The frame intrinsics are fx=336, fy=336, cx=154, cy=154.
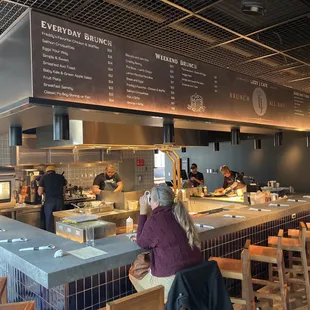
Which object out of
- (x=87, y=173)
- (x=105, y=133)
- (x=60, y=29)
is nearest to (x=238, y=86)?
(x=105, y=133)

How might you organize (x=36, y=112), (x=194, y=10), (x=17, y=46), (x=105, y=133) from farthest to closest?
1. (x=105, y=133)
2. (x=194, y=10)
3. (x=36, y=112)
4. (x=17, y=46)

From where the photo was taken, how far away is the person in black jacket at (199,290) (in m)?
2.07

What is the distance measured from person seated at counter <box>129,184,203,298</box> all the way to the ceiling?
1.52m

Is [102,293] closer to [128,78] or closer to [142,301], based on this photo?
[142,301]

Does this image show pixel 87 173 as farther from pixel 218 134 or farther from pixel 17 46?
pixel 17 46

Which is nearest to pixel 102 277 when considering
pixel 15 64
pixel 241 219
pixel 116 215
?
pixel 15 64

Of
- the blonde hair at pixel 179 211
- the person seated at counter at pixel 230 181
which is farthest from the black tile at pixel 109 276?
the person seated at counter at pixel 230 181

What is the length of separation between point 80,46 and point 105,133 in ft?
6.89

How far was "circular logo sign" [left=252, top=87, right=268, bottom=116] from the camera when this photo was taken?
12.8ft

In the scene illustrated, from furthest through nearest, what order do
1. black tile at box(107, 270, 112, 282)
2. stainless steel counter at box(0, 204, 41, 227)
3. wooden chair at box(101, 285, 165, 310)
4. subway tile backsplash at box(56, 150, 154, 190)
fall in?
subway tile backsplash at box(56, 150, 154, 190) < stainless steel counter at box(0, 204, 41, 227) < black tile at box(107, 270, 112, 282) < wooden chair at box(101, 285, 165, 310)

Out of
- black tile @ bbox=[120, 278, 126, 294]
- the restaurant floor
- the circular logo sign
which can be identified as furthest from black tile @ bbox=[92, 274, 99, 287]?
the circular logo sign

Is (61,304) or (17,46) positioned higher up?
(17,46)

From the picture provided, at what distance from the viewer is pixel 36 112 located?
2.37m

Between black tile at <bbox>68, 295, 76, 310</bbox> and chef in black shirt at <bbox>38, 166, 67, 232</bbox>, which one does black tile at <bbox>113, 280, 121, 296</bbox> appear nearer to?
black tile at <bbox>68, 295, 76, 310</bbox>
